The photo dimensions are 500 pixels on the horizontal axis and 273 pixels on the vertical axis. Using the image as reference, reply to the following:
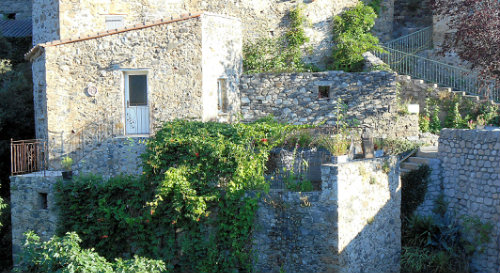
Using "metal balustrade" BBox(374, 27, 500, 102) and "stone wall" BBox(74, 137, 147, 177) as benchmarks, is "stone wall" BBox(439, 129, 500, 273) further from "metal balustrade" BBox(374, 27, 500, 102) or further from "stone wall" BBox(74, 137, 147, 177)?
"stone wall" BBox(74, 137, 147, 177)

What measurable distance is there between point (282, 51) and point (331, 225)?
7626mm

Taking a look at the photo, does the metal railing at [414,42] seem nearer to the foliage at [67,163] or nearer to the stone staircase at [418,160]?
the stone staircase at [418,160]

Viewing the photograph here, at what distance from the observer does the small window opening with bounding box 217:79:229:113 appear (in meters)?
14.9

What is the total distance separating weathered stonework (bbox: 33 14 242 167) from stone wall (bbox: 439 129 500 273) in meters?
6.25

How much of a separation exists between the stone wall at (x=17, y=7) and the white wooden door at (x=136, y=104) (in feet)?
38.9

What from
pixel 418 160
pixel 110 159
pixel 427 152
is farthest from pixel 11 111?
pixel 427 152

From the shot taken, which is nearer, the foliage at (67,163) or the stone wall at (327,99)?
the foliage at (67,163)

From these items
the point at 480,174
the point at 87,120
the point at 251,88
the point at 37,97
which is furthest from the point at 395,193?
the point at 37,97

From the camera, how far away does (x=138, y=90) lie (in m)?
14.1

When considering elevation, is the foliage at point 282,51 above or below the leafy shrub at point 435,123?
above

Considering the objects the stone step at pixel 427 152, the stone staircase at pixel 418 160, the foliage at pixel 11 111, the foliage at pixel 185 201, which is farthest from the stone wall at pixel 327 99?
the foliage at pixel 11 111

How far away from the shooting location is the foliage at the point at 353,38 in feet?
53.3

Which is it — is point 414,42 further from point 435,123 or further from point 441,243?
point 441,243

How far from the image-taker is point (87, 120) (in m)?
13.9
